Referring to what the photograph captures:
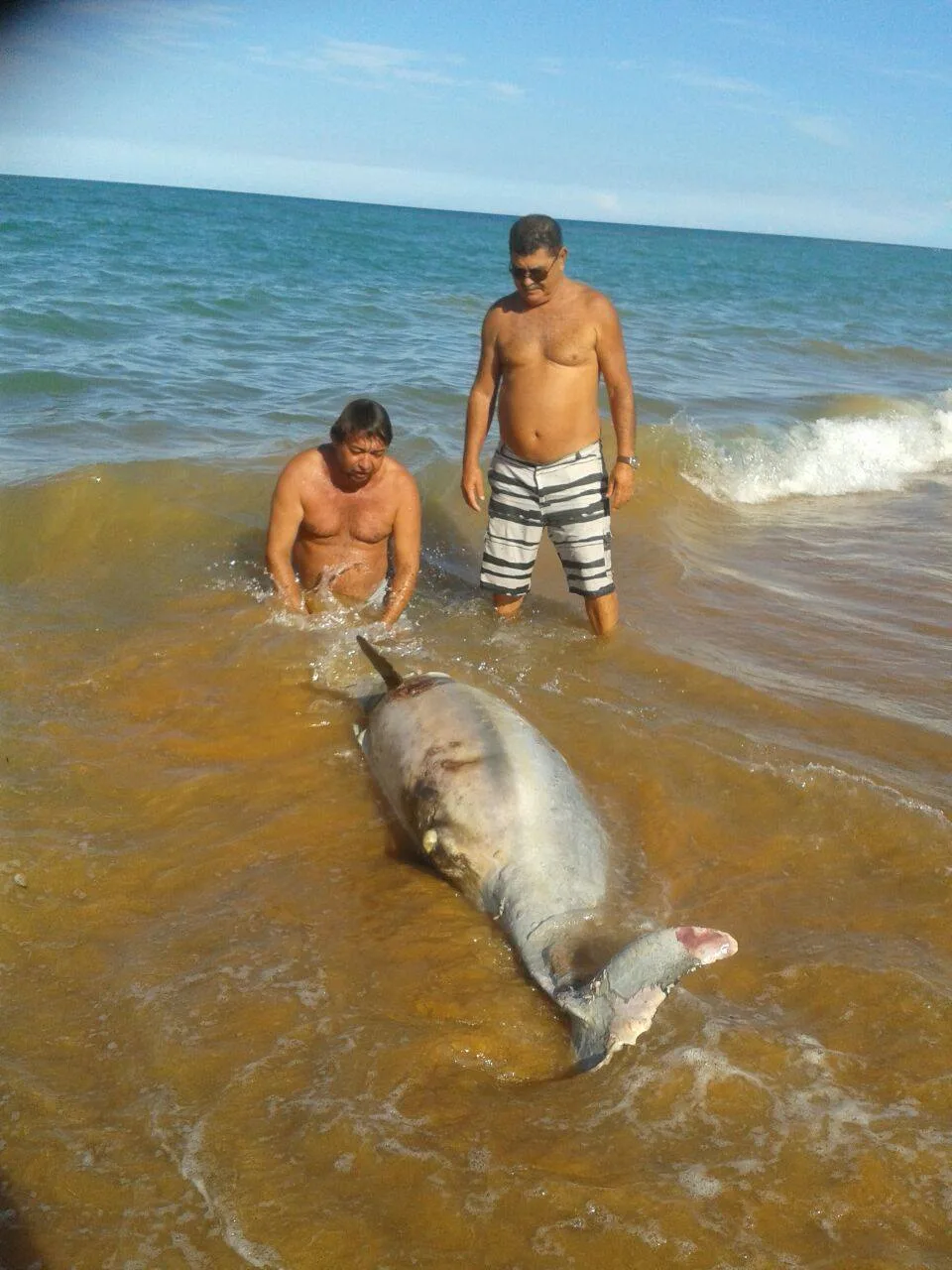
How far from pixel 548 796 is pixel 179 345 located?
10.7m

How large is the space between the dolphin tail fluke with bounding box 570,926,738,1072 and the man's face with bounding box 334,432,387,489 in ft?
9.17

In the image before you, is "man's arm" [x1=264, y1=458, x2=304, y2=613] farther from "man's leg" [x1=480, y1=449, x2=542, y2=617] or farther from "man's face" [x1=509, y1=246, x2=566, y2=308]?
"man's face" [x1=509, y1=246, x2=566, y2=308]

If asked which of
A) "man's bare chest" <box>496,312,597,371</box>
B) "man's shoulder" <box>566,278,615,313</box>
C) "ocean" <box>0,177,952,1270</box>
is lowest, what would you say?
"ocean" <box>0,177,952,1270</box>

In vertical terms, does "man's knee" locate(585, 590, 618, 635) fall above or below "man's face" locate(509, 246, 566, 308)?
A: below

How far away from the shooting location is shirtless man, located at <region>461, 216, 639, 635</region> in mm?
4988

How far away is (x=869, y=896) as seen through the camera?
3.36 m

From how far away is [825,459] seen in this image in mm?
10047

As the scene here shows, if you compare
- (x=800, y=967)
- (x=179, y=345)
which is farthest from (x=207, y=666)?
(x=179, y=345)

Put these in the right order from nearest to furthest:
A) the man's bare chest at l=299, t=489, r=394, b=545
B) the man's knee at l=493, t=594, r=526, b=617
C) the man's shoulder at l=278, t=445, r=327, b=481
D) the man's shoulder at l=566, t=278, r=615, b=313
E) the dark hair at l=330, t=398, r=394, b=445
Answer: the dark hair at l=330, t=398, r=394, b=445, the man's shoulder at l=566, t=278, r=615, b=313, the man's shoulder at l=278, t=445, r=327, b=481, the man's bare chest at l=299, t=489, r=394, b=545, the man's knee at l=493, t=594, r=526, b=617

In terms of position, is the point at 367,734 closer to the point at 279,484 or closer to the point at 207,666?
the point at 207,666

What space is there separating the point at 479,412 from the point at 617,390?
0.65 metres

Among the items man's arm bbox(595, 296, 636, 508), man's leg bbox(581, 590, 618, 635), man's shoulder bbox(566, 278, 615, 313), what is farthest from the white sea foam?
man's shoulder bbox(566, 278, 615, 313)

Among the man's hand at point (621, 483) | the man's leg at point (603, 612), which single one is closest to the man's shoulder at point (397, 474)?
the man's hand at point (621, 483)

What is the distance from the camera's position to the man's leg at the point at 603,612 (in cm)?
544
